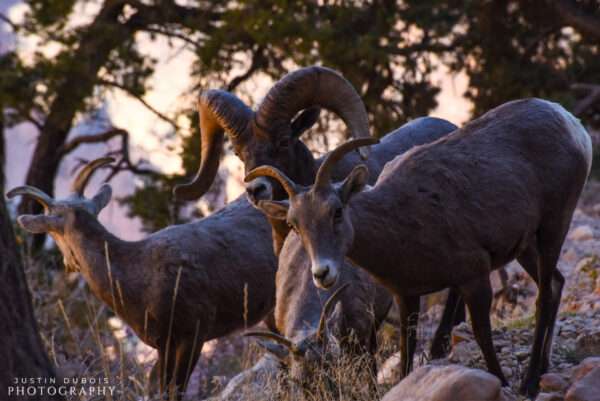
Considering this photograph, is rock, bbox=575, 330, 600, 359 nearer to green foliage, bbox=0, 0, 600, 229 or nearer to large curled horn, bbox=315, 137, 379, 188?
large curled horn, bbox=315, 137, 379, 188

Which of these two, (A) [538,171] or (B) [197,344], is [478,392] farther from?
(B) [197,344]

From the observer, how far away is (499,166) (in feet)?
22.2

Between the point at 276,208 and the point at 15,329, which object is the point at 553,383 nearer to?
the point at 276,208

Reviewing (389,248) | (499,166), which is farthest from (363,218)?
(499,166)

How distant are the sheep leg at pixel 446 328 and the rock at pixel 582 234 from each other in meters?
4.39

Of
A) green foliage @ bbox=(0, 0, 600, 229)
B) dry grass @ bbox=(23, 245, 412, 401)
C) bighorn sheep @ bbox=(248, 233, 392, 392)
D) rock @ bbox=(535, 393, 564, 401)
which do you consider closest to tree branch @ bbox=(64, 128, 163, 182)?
green foliage @ bbox=(0, 0, 600, 229)

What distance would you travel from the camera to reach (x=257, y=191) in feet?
23.2


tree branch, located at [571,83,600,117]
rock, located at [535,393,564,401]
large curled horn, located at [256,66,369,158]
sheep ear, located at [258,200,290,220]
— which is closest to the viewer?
rock, located at [535,393,564,401]

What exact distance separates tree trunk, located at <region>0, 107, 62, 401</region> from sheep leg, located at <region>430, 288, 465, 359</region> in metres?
3.54

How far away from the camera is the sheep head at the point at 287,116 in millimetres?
7922

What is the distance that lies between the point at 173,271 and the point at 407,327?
2.02 metres

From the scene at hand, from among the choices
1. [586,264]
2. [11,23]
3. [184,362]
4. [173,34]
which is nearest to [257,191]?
[184,362]

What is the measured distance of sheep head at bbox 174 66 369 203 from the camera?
7.92 m

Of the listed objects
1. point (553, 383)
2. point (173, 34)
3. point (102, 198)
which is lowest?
point (553, 383)
